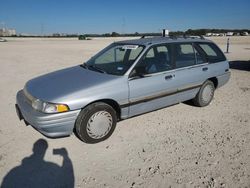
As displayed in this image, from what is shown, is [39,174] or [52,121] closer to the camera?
[39,174]

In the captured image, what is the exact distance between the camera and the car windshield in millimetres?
4168

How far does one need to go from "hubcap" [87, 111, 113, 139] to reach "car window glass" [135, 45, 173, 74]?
3.19ft

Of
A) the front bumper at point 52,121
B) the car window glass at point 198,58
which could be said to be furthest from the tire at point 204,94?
the front bumper at point 52,121

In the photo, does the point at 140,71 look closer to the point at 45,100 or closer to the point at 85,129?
the point at 85,129

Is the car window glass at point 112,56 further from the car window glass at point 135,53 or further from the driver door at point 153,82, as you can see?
the driver door at point 153,82

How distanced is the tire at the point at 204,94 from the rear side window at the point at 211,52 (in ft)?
1.81

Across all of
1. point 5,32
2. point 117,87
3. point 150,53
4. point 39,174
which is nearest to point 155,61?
point 150,53

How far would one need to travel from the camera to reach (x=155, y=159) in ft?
10.9

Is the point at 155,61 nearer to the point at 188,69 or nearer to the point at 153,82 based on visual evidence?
the point at 153,82

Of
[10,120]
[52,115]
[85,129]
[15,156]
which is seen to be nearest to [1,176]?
[15,156]

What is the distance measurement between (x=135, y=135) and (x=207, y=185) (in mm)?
1584

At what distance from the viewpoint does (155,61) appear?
445cm

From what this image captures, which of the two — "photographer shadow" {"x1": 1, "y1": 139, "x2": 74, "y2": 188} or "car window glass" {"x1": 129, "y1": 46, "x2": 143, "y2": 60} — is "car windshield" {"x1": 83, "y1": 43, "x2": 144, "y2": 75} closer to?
"car window glass" {"x1": 129, "y1": 46, "x2": 143, "y2": 60}

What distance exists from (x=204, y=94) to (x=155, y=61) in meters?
1.68
